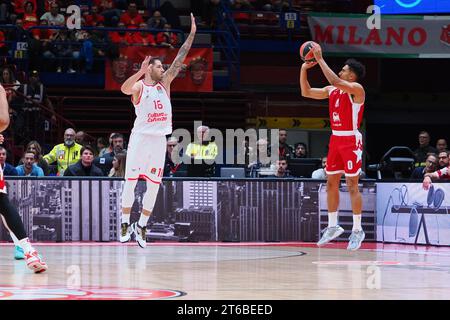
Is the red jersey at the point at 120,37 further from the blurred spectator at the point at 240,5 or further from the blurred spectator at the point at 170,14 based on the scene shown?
the blurred spectator at the point at 240,5

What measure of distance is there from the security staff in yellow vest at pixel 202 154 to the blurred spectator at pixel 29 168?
8.59 feet

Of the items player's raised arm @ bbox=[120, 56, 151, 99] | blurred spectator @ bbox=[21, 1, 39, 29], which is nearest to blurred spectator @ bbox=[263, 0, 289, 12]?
blurred spectator @ bbox=[21, 1, 39, 29]

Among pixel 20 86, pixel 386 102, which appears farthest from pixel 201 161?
pixel 386 102

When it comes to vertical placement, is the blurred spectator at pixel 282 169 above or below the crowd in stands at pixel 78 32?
below

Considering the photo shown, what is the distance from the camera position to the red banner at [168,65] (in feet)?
77.1

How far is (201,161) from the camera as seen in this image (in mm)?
18547

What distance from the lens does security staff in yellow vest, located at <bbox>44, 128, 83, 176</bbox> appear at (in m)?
18.8

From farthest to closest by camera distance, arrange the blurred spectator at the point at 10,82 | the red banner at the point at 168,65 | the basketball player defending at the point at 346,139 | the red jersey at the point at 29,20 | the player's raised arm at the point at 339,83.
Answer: the red jersey at the point at 29,20 → the red banner at the point at 168,65 → the blurred spectator at the point at 10,82 → the basketball player defending at the point at 346,139 → the player's raised arm at the point at 339,83

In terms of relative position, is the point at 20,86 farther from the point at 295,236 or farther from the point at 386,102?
the point at 386,102

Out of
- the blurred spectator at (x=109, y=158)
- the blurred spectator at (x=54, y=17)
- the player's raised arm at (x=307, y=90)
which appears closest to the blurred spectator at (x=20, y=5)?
the blurred spectator at (x=54, y=17)

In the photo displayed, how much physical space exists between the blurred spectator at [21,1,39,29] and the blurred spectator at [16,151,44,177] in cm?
812

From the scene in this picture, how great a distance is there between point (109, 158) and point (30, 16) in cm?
801

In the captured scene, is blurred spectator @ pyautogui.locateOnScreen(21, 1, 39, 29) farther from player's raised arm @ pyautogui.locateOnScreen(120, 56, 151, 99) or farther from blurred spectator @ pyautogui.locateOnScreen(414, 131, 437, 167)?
player's raised arm @ pyautogui.locateOnScreen(120, 56, 151, 99)
